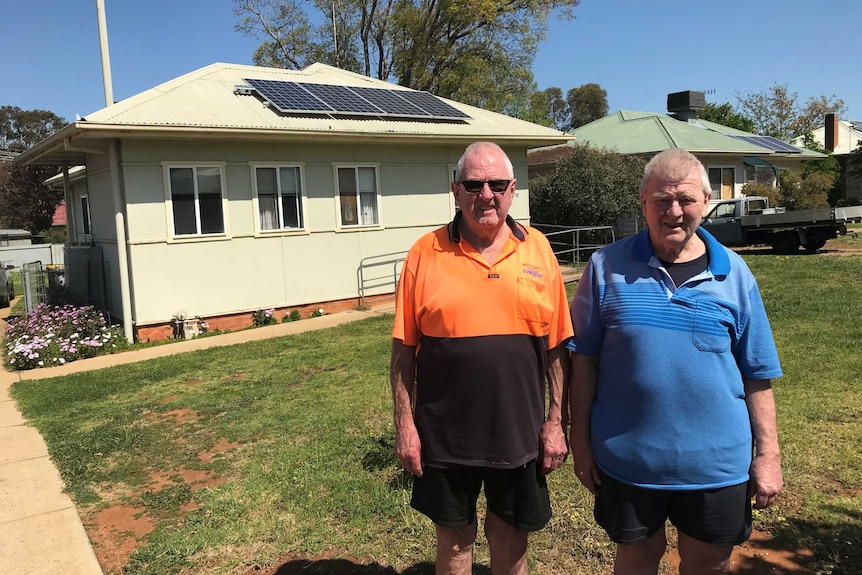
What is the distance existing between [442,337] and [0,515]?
12.3 ft

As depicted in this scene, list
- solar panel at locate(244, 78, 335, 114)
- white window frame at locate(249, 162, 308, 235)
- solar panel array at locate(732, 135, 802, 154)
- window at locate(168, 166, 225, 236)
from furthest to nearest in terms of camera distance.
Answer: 1. solar panel array at locate(732, 135, 802, 154)
2. solar panel at locate(244, 78, 335, 114)
3. white window frame at locate(249, 162, 308, 235)
4. window at locate(168, 166, 225, 236)

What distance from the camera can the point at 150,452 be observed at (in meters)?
5.29

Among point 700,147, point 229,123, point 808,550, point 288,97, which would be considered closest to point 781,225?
point 700,147

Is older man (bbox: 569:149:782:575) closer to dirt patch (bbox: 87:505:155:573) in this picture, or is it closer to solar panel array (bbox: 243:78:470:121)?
dirt patch (bbox: 87:505:155:573)

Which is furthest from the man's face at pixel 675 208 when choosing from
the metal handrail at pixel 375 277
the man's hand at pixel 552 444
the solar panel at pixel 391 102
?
the solar panel at pixel 391 102

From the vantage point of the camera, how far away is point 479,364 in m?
2.38

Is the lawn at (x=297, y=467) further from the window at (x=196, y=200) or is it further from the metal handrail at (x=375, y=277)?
the metal handrail at (x=375, y=277)

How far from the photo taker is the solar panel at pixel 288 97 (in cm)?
1207

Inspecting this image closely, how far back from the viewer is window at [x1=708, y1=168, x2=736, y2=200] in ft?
78.0

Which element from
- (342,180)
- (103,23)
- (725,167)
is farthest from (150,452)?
(725,167)

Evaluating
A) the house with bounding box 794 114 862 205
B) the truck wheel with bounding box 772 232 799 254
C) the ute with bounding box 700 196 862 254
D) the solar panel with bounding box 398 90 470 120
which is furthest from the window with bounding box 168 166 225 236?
the house with bounding box 794 114 862 205

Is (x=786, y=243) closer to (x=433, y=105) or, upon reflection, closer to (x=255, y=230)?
(x=433, y=105)

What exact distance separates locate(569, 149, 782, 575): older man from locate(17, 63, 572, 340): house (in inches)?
372

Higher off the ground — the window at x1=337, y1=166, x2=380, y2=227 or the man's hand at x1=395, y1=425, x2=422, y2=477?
the window at x1=337, y1=166, x2=380, y2=227
